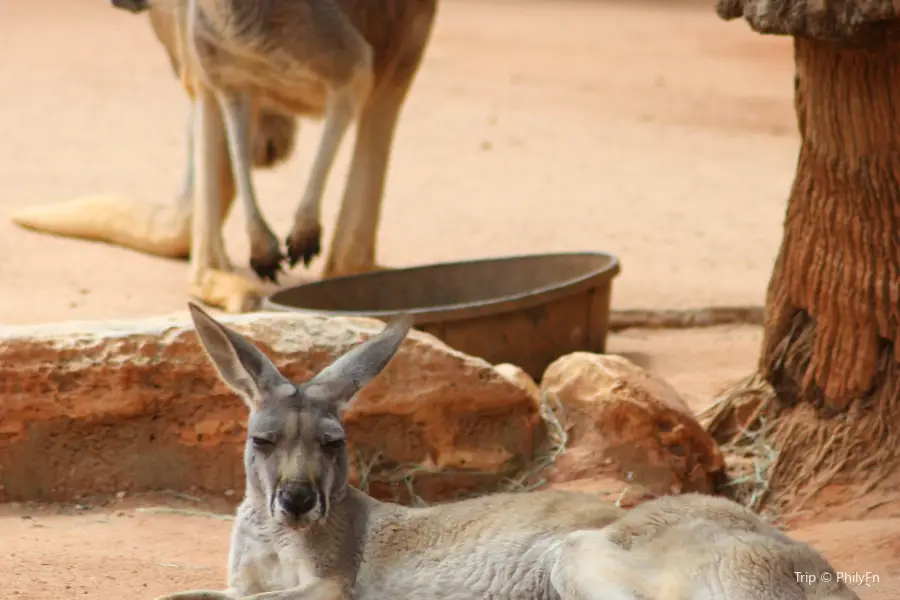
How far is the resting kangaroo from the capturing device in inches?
114

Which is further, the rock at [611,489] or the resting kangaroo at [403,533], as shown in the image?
the rock at [611,489]

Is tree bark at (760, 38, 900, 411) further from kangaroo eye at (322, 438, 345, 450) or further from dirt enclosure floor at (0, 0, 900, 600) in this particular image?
kangaroo eye at (322, 438, 345, 450)

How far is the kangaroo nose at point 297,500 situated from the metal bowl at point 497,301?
1.73m

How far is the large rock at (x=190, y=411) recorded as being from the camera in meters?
4.09

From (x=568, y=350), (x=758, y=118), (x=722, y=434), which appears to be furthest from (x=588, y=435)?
(x=758, y=118)

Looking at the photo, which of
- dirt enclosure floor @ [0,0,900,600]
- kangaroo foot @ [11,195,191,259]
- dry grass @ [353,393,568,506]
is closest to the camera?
dirt enclosure floor @ [0,0,900,600]

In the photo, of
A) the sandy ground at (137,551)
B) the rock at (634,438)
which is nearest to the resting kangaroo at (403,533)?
the sandy ground at (137,551)

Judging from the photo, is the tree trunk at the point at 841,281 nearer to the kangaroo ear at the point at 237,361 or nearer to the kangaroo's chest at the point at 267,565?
the kangaroo's chest at the point at 267,565

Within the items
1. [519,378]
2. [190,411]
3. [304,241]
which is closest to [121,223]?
[304,241]

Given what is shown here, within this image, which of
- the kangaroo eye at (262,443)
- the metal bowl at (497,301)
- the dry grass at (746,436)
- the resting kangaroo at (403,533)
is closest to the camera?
the resting kangaroo at (403,533)

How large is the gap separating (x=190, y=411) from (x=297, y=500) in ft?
4.40

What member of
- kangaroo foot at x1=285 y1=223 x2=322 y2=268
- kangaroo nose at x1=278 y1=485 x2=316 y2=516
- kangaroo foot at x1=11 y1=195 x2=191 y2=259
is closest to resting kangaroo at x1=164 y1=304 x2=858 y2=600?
kangaroo nose at x1=278 y1=485 x2=316 y2=516

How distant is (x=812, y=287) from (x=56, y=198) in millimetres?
5675

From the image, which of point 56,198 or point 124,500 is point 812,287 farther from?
point 56,198
